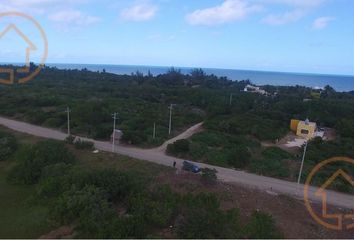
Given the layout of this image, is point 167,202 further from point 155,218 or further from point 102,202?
point 102,202

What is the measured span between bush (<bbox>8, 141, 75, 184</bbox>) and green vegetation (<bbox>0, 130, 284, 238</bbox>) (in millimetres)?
922

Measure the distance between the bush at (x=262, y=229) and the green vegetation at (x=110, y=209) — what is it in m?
0.09

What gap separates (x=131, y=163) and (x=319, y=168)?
626 inches

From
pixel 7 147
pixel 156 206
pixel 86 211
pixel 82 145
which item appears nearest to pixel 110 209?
pixel 86 211

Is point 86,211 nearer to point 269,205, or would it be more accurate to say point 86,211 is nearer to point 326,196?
point 269,205

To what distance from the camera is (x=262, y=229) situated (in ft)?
53.2

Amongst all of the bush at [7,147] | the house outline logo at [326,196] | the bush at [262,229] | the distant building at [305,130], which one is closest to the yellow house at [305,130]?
the distant building at [305,130]

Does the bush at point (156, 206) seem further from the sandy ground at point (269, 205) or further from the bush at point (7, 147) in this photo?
the bush at point (7, 147)

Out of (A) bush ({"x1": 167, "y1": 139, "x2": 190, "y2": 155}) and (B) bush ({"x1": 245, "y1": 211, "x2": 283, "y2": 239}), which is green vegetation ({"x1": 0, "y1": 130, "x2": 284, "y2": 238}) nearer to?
(B) bush ({"x1": 245, "y1": 211, "x2": 283, "y2": 239})

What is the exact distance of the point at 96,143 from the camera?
111 ft

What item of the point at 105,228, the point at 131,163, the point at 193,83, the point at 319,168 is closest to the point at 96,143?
the point at 131,163

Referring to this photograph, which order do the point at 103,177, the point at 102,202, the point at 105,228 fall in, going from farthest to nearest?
1. the point at 103,177
2. the point at 102,202
3. the point at 105,228

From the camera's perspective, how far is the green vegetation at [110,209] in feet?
54.3

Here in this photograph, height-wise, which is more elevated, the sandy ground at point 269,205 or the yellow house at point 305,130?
the yellow house at point 305,130
